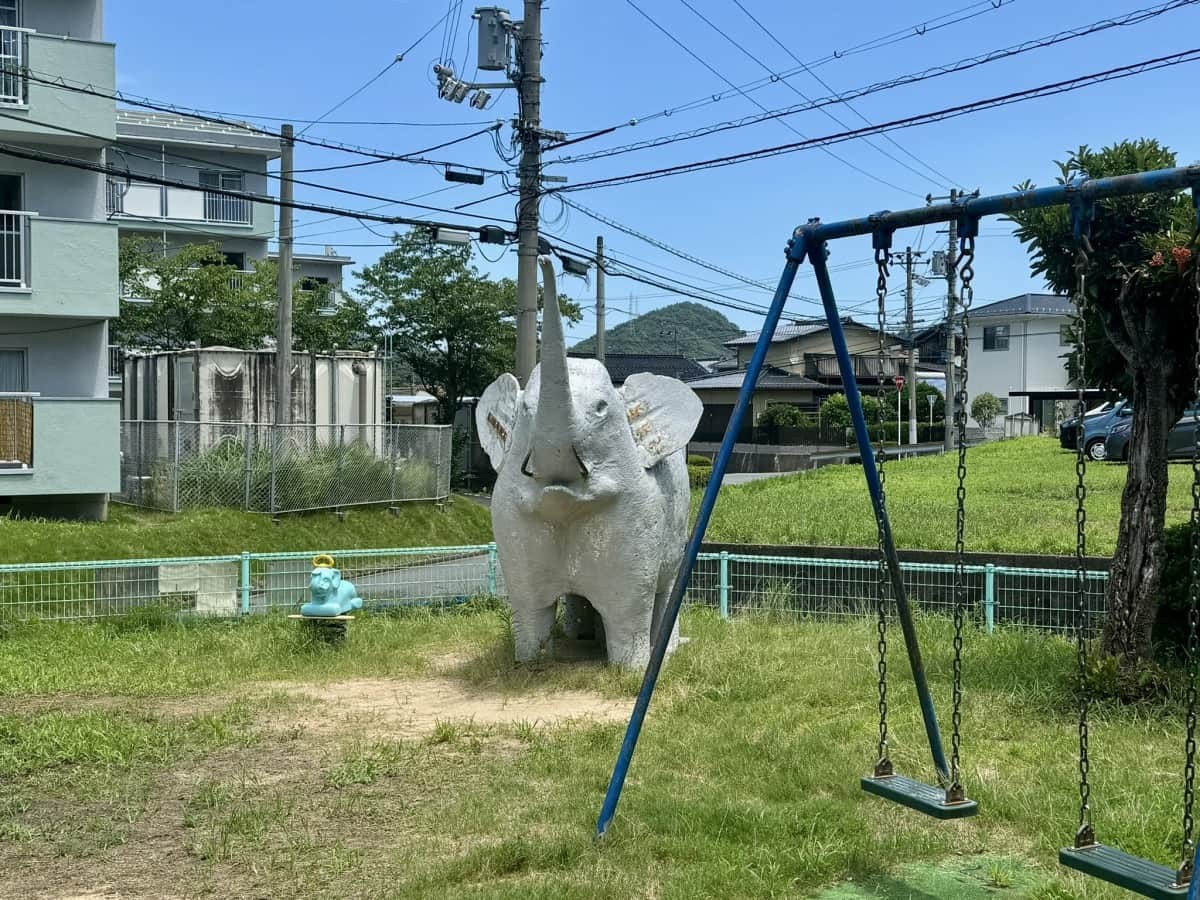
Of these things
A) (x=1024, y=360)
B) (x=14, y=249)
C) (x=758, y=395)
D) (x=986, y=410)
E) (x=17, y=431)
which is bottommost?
(x=17, y=431)

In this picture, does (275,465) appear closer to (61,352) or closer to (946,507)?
(61,352)

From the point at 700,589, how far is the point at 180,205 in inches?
1095

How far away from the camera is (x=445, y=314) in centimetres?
3102

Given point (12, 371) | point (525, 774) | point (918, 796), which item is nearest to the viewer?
point (918, 796)

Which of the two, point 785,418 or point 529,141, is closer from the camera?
point 529,141

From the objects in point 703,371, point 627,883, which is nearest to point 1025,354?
point 703,371

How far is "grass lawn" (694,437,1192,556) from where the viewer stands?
1378 cm

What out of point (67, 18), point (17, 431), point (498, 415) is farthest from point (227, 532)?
point (498, 415)

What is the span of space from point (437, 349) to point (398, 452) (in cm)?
1176

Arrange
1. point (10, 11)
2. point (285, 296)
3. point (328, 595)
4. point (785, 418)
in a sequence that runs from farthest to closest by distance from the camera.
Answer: point (785, 418) < point (285, 296) < point (10, 11) < point (328, 595)

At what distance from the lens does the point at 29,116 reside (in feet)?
54.7

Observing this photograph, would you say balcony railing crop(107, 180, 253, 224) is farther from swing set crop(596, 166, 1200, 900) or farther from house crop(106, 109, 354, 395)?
swing set crop(596, 166, 1200, 900)

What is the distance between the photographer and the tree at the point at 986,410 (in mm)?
43688

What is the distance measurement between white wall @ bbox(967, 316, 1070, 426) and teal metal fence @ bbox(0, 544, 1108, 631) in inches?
1397
